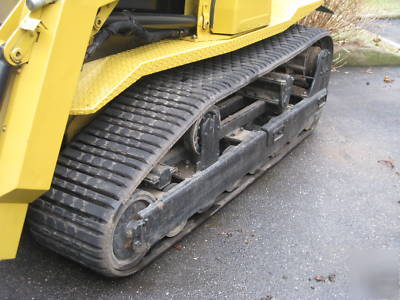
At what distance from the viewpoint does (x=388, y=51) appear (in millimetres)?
7121

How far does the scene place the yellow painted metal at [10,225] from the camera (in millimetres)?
2354

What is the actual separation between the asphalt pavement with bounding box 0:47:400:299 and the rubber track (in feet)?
0.91

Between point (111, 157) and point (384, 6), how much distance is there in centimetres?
906

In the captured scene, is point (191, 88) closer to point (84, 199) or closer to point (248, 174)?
point (84, 199)

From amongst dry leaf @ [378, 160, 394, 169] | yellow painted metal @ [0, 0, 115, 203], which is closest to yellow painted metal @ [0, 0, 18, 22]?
yellow painted metal @ [0, 0, 115, 203]

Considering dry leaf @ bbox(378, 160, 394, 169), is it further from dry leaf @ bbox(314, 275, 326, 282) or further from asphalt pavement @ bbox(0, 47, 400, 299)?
dry leaf @ bbox(314, 275, 326, 282)

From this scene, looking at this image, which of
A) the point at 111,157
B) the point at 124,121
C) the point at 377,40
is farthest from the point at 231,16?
the point at 377,40

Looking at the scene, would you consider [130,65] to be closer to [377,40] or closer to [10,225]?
[10,225]

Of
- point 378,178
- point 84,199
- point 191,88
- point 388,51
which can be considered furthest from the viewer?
point 388,51

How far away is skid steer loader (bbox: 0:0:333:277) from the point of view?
7.20ft

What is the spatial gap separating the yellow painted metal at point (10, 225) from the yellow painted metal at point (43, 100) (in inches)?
3.0

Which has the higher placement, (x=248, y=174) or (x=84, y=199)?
(x=84, y=199)

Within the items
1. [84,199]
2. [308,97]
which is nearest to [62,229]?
[84,199]

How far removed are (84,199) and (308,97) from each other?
7.63 feet
